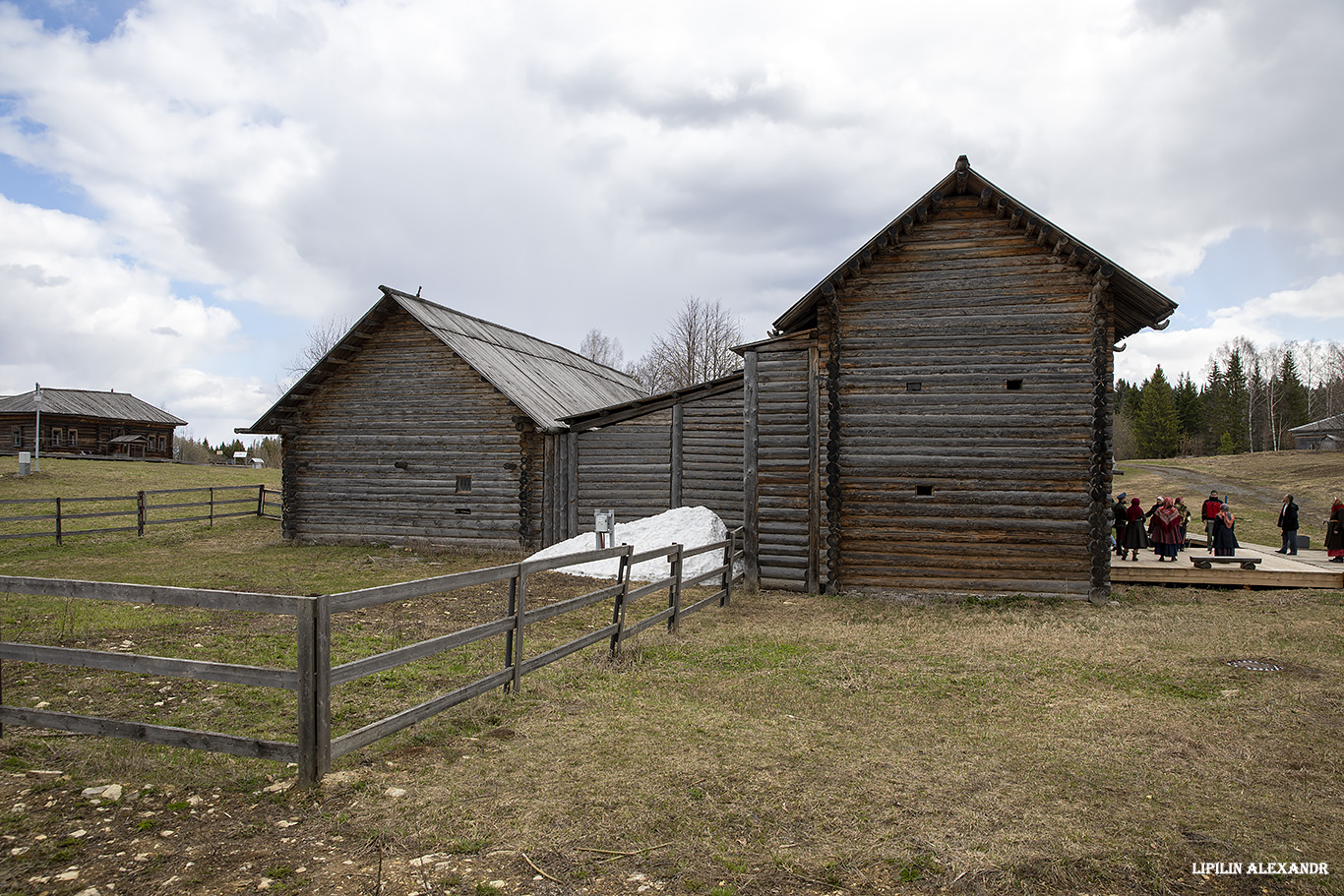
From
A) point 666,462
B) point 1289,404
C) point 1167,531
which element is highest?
point 1289,404

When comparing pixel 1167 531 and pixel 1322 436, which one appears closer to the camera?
pixel 1167 531

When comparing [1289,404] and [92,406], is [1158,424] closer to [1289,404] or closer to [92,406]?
[1289,404]

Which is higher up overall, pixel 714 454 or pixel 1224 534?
pixel 714 454

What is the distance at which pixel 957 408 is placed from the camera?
1438 cm

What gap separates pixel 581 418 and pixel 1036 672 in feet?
45.6

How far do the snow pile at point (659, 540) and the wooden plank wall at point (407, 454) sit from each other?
10.9 ft

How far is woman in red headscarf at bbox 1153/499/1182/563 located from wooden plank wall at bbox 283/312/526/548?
15.5 metres

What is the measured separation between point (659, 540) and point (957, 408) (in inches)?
279

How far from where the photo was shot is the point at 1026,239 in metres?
14.2

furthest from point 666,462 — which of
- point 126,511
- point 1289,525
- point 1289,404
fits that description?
point 1289,404

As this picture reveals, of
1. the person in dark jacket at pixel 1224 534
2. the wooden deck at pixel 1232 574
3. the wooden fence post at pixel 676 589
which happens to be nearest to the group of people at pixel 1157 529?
the person in dark jacket at pixel 1224 534

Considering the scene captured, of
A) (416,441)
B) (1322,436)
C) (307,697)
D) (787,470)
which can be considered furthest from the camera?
(1322,436)

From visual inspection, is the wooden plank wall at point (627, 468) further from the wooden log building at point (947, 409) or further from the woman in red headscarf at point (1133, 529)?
the woman in red headscarf at point (1133, 529)

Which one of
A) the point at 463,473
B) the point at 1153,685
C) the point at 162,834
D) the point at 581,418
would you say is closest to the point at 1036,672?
the point at 1153,685
